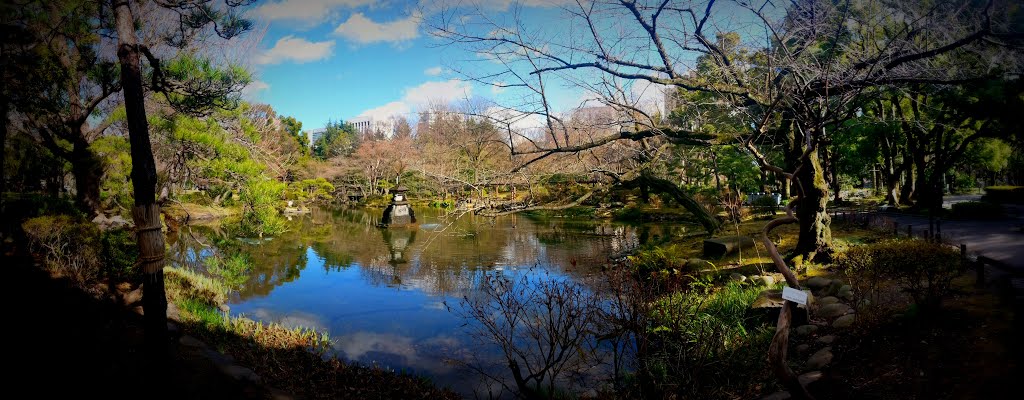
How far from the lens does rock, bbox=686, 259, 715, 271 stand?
26.8 feet

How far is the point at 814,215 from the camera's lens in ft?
23.5

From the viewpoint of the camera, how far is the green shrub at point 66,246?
6.36 meters

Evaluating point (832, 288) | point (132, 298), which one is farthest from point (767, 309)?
point (132, 298)

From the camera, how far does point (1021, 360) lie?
10.1 ft

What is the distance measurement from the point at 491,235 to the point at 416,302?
780cm

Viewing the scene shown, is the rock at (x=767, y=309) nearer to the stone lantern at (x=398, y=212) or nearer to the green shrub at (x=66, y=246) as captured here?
the green shrub at (x=66, y=246)

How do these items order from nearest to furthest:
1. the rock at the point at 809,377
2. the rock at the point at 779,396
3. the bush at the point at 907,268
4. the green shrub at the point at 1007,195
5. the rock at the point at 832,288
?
1. the rock at the point at 779,396
2. the rock at the point at 809,377
3. the bush at the point at 907,268
4. the rock at the point at 832,288
5. the green shrub at the point at 1007,195

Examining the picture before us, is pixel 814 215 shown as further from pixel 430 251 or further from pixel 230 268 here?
pixel 230 268

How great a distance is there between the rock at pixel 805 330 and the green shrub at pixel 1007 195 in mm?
19760

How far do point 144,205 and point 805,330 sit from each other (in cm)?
645

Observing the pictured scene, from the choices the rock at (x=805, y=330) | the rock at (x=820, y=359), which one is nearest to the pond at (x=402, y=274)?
the rock at (x=820, y=359)

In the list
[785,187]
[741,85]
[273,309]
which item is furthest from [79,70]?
[785,187]

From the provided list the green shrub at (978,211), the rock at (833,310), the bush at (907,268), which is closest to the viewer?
the bush at (907,268)

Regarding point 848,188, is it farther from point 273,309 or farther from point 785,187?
point 273,309
